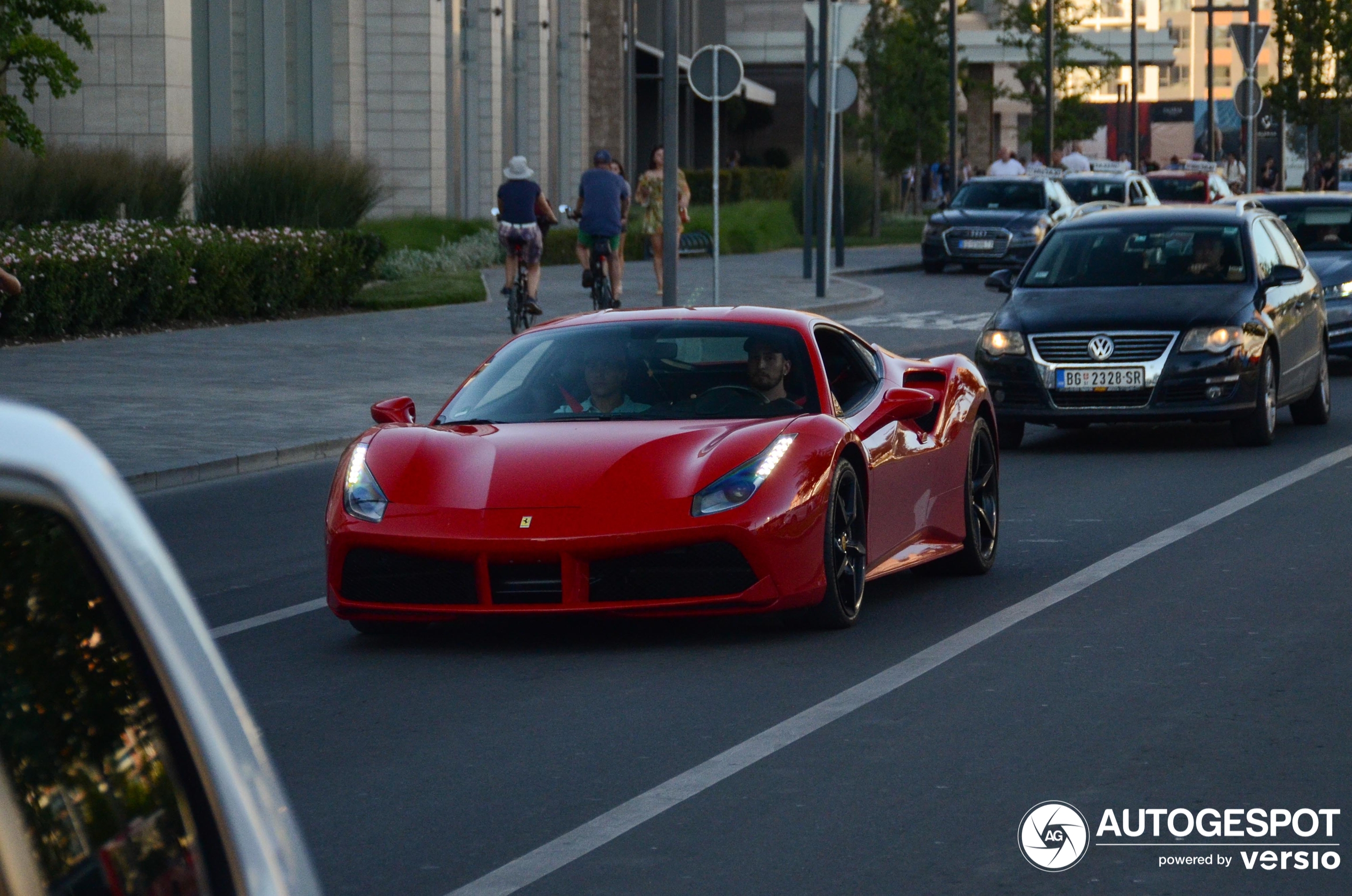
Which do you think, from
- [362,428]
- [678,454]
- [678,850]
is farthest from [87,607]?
[362,428]

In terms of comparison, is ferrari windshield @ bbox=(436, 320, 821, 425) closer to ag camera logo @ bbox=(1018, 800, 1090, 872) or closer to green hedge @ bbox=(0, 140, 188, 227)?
ag camera logo @ bbox=(1018, 800, 1090, 872)

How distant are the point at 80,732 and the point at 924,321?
84.6ft

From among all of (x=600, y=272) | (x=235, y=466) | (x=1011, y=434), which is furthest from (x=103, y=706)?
(x=600, y=272)

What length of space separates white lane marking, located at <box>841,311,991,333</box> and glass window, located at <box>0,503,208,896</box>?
2388 cm

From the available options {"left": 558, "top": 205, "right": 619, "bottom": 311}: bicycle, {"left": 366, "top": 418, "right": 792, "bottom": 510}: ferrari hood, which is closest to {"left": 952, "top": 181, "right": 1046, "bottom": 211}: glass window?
{"left": 558, "top": 205, "right": 619, "bottom": 311}: bicycle

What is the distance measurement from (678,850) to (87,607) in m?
3.38

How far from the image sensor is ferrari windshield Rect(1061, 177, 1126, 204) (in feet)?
135

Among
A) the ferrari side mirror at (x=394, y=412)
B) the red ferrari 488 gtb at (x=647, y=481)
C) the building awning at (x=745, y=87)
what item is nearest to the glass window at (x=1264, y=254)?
the red ferrari 488 gtb at (x=647, y=481)

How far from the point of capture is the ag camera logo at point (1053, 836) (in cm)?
510

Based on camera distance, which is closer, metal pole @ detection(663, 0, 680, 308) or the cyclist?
metal pole @ detection(663, 0, 680, 308)

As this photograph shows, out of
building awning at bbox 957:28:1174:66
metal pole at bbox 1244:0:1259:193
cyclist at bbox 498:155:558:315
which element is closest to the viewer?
cyclist at bbox 498:155:558:315

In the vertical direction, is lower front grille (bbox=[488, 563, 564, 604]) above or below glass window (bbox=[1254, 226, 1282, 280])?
below

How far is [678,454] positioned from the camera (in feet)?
25.7

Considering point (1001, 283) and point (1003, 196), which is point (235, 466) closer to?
point (1001, 283)
